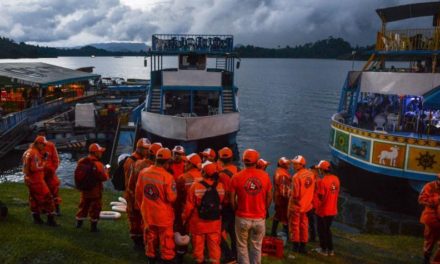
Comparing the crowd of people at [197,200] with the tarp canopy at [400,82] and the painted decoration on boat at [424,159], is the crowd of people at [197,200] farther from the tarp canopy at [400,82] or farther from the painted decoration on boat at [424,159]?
the tarp canopy at [400,82]

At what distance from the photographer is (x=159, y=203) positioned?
19.2ft

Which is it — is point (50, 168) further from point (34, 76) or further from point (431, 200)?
point (34, 76)

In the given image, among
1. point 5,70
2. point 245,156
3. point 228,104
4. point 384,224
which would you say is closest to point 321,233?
point 245,156

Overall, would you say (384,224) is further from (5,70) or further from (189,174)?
(5,70)

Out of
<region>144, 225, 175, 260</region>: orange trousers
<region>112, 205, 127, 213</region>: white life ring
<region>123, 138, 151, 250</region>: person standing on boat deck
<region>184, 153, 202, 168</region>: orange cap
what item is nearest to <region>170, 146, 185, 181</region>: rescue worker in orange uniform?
<region>123, 138, 151, 250</region>: person standing on boat deck

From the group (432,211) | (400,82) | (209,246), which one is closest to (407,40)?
(400,82)

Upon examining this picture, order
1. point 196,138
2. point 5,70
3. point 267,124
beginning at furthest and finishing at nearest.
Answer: point 267,124 → point 5,70 → point 196,138

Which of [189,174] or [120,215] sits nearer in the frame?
[189,174]

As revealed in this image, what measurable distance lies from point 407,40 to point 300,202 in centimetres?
1372

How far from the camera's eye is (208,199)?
5.74 meters

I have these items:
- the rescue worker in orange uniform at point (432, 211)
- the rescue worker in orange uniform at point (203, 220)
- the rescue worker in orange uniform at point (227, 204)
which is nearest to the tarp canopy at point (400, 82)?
the rescue worker in orange uniform at point (432, 211)

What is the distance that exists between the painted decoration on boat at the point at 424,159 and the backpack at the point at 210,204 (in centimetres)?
1173

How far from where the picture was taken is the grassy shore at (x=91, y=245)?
6473 millimetres

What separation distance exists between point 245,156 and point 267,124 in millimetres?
33757
